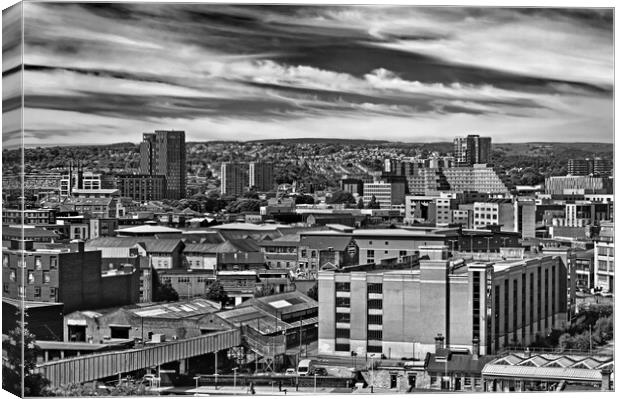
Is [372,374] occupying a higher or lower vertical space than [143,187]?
lower

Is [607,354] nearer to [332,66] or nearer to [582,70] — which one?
[582,70]

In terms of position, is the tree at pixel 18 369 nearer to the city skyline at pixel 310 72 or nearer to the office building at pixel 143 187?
the city skyline at pixel 310 72

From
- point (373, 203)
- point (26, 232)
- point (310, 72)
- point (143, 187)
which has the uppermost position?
point (310, 72)

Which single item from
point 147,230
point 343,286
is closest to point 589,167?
point 147,230

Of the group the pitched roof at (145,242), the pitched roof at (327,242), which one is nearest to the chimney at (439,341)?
the pitched roof at (145,242)

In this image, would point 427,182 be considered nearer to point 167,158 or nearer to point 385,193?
point 385,193

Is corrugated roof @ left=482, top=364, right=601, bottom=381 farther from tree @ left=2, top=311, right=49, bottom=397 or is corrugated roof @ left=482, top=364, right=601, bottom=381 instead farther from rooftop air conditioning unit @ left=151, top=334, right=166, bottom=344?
tree @ left=2, top=311, right=49, bottom=397

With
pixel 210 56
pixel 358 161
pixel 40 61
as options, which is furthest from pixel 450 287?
pixel 358 161
